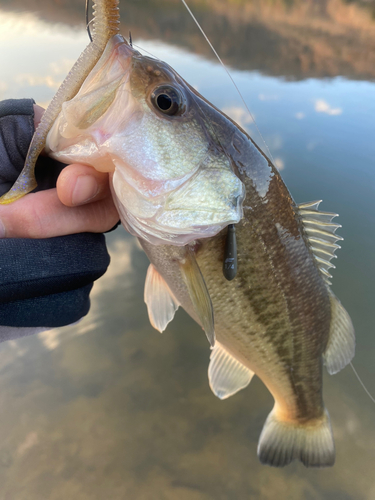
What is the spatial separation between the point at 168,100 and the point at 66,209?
1.34 feet

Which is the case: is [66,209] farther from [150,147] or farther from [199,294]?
[199,294]

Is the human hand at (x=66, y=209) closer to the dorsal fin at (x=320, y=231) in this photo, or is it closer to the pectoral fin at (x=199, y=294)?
the pectoral fin at (x=199, y=294)

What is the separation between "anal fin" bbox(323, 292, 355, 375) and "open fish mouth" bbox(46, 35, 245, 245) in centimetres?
71

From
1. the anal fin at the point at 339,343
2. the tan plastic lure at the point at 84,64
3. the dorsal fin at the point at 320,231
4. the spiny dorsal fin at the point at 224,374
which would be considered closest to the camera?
the tan plastic lure at the point at 84,64

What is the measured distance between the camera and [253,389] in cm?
205

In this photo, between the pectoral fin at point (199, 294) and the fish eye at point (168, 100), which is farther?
the pectoral fin at point (199, 294)

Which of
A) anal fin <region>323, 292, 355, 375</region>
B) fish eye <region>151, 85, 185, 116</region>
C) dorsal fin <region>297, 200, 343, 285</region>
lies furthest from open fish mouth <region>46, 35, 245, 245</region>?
anal fin <region>323, 292, 355, 375</region>

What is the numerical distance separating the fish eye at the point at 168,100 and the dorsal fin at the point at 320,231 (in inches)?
20.3

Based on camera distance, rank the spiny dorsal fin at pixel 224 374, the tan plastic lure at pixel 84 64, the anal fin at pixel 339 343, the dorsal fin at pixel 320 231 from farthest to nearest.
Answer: the spiny dorsal fin at pixel 224 374 → the anal fin at pixel 339 343 → the dorsal fin at pixel 320 231 → the tan plastic lure at pixel 84 64

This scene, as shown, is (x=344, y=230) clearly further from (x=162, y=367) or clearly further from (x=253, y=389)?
(x=162, y=367)

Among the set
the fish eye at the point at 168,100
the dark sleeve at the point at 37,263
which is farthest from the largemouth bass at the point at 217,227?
the dark sleeve at the point at 37,263

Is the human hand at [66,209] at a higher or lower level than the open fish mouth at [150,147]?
lower

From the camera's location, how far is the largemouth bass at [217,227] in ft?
2.21

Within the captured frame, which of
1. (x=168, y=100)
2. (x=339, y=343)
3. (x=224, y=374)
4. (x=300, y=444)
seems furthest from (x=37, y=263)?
(x=300, y=444)
